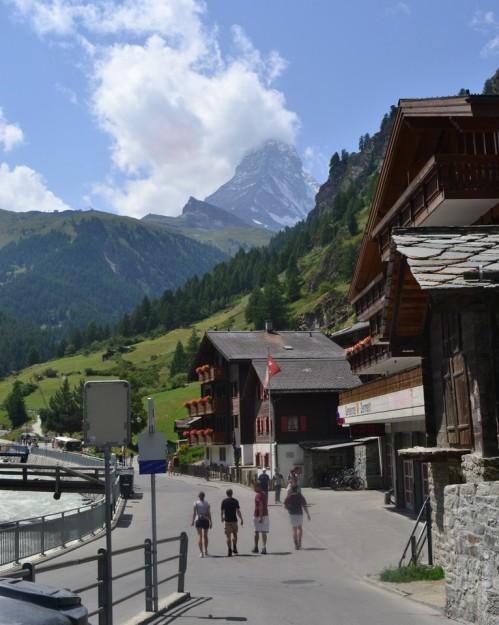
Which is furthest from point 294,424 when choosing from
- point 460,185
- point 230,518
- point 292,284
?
point 292,284

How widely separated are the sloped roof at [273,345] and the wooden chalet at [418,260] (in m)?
21.9

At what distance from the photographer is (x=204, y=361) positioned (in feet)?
241

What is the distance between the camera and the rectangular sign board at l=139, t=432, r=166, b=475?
1458cm

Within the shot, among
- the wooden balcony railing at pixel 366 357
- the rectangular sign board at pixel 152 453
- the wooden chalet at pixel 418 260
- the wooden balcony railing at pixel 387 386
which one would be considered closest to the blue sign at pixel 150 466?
the rectangular sign board at pixel 152 453

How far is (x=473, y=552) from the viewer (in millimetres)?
11633

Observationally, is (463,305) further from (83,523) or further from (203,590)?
(83,523)

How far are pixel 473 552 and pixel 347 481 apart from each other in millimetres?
31496

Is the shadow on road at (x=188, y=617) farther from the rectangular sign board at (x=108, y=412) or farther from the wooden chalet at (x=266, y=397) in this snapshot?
the wooden chalet at (x=266, y=397)

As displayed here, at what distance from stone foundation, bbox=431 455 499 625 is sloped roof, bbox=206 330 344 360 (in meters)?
47.2

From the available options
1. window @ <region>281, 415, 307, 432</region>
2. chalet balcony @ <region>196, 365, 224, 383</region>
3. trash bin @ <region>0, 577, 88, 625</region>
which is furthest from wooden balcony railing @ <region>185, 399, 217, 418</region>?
trash bin @ <region>0, 577, 88, 625</region>

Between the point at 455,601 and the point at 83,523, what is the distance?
1762 cm

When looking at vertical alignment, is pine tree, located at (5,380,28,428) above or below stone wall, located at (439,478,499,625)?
above

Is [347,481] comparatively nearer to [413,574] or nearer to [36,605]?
[413,574]

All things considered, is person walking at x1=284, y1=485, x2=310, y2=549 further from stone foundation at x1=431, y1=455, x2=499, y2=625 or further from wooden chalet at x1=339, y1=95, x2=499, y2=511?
stone foundation at x1=431, y1=455, x2=499, y2=625
